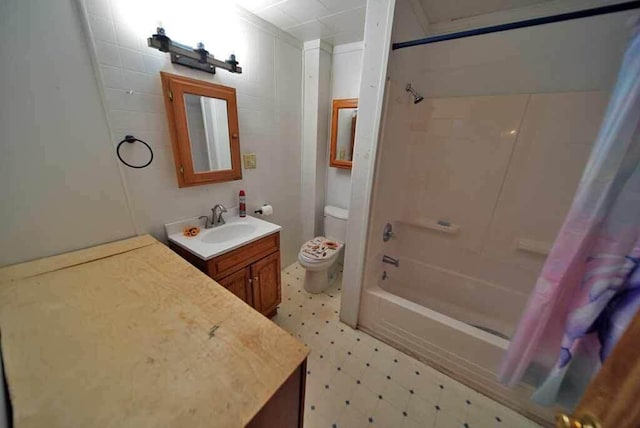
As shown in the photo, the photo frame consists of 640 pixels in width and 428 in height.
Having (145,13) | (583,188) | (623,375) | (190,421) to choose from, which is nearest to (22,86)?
(145,13)

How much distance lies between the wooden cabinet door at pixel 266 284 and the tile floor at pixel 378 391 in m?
0.24

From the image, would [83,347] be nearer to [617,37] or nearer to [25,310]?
[25,310]

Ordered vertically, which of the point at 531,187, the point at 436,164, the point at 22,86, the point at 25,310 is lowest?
the point at 25,310

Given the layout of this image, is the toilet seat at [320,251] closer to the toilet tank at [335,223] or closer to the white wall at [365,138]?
the toilet tank at [335,223]

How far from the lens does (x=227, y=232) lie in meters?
1.62

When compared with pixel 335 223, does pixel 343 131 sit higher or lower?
higher

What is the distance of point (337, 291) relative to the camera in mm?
2086

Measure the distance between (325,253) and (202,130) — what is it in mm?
1341

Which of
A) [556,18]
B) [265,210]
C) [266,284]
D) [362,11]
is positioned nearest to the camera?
[556,18]

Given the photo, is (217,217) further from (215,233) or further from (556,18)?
(556,18)

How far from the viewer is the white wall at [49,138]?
0.86m

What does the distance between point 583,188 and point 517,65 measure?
1076 mm

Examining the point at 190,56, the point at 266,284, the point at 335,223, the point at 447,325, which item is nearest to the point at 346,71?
the point at 190,56

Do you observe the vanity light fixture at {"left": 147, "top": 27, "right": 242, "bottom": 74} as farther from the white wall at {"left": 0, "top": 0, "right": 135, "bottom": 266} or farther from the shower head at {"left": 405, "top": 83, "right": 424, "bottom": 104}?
the shower head at {"left": 405, "top": 83, "right": 424, "bottom": 104}
